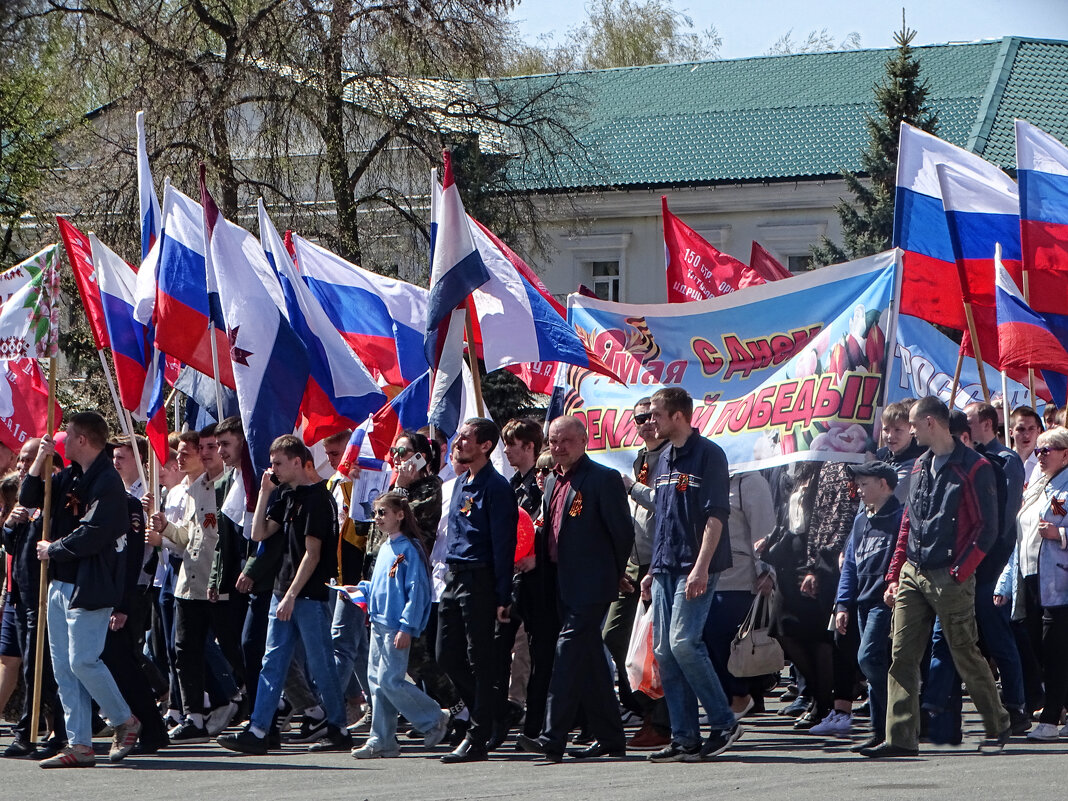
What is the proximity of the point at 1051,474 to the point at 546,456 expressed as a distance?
9.35 ft

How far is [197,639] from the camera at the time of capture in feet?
33.8

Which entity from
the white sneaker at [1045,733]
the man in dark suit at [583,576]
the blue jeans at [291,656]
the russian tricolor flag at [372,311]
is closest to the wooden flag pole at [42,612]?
the blue jeans at [291,656]

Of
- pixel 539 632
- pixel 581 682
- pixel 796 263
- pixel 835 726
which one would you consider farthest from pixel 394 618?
pixel 796 263

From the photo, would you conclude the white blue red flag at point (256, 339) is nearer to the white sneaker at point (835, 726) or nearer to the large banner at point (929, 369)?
the white sneaker at point (835, 726)

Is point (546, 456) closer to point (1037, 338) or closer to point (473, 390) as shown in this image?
point (473, 390)

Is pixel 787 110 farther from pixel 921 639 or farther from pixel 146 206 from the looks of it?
pixel 921 639

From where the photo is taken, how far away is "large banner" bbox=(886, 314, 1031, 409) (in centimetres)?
1387

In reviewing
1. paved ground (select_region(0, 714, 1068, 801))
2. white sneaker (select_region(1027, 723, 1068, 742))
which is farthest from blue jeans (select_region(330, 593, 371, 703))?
white sneaker (select_region(1027, 723, 1068, 742))

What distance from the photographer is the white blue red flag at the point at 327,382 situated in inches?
Answer: 475

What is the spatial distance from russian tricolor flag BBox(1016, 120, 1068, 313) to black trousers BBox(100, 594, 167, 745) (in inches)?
237

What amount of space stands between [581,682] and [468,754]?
744mm

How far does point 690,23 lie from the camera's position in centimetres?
5503

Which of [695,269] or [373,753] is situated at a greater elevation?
[695,269]

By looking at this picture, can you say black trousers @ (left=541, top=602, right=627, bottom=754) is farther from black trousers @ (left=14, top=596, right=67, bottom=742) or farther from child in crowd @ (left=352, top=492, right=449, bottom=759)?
black trousers @ (left=14, top=596, right=67, bottom=742)
